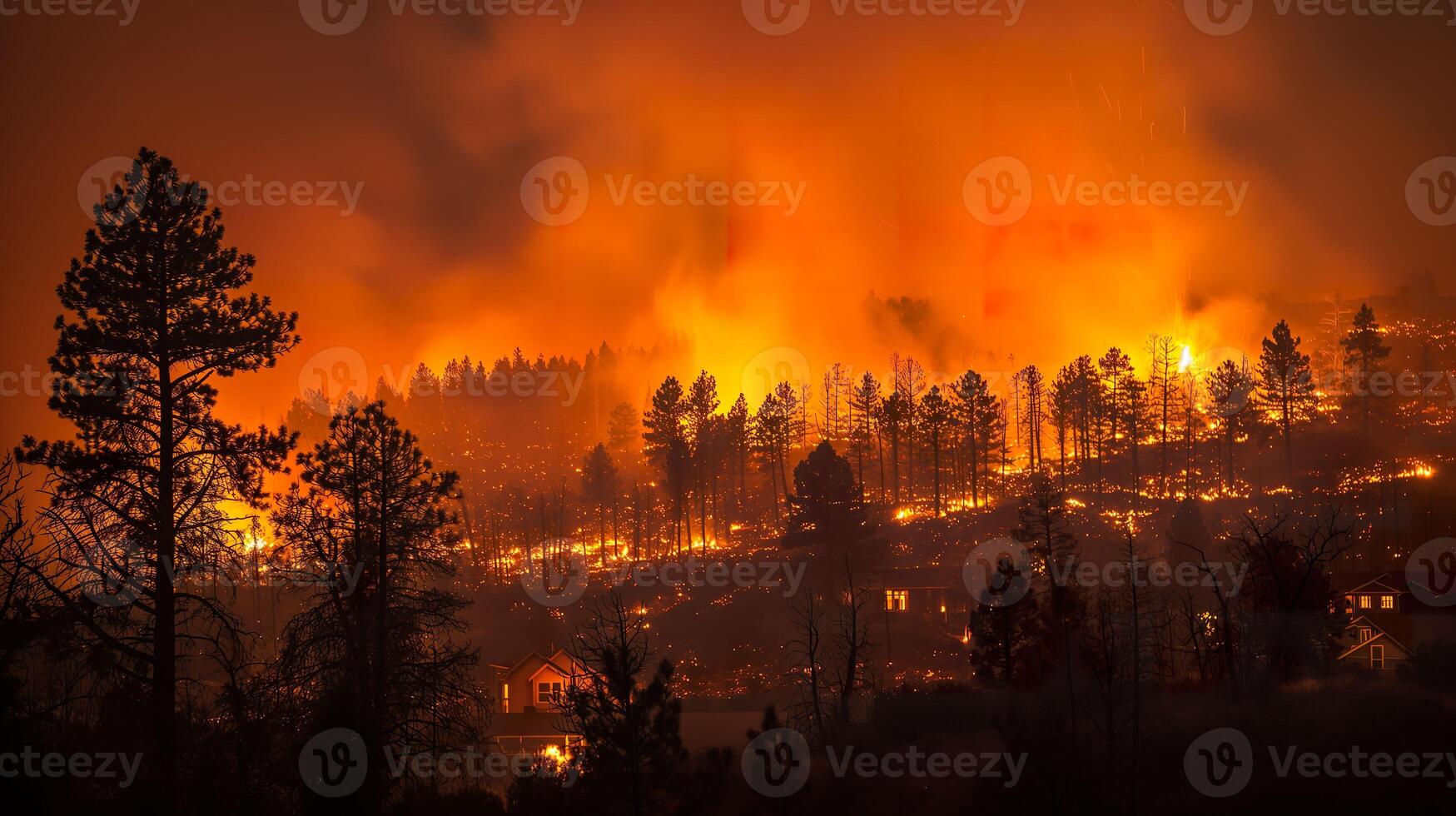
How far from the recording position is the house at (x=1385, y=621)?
165ft

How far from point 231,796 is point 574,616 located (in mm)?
57325

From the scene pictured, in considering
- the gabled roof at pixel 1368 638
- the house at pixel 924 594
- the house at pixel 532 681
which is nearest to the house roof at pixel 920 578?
the house at pixel 924 594

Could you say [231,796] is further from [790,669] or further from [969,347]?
[969,347]

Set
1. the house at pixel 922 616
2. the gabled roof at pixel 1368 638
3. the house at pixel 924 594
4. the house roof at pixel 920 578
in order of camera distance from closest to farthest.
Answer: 1. the gabled roof at pixel 1368 638
2. the house at pixel 922 616
3. the house at pixel 924 594
4. the house roof at pixel 920 578

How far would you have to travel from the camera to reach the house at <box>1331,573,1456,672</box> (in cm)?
5019

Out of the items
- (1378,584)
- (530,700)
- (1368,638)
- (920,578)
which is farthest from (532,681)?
(1378,584)

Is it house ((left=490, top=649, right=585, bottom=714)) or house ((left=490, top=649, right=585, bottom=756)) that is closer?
house ((left=490, top=649, right=585, bottom=756))

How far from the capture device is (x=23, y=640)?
17516 mm

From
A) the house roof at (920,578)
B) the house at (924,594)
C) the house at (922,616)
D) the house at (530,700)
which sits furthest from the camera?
the house roof at (920,578)

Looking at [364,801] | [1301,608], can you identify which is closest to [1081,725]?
[1301,608]

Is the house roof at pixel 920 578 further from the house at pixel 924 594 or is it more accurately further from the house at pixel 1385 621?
the house at pixel 1385 621

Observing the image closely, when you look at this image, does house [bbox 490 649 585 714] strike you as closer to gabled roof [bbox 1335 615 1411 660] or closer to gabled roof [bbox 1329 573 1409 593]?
gabled roof [bbox 1335 615 1411 660]

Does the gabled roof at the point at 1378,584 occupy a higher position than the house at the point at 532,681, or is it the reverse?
the gabled roof at the point at 1378,584

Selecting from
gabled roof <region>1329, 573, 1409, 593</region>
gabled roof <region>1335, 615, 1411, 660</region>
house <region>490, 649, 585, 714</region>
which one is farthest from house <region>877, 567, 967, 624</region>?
house <region>490, 649, 585, 714</region>
